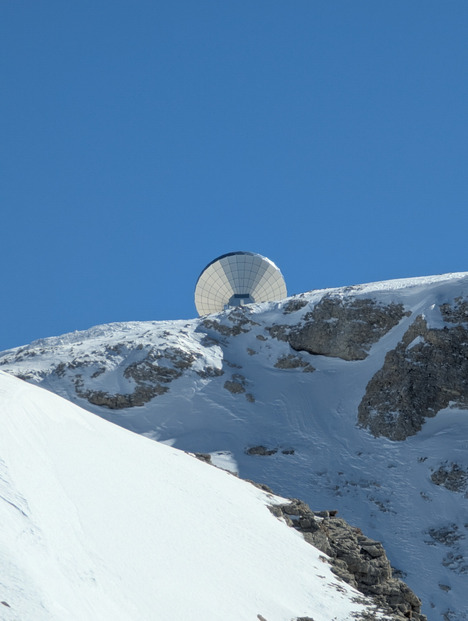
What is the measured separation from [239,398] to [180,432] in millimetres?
4178

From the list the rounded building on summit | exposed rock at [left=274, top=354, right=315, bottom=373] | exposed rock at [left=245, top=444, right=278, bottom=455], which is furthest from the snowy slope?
the rounded building on summit

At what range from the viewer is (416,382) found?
4906 centimetres

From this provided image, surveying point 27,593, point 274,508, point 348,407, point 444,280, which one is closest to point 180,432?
point 348,407

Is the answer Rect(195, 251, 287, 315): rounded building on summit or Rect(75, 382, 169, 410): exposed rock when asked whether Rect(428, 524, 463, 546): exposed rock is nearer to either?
Rect(75, 382, 169, 410): exposed rock

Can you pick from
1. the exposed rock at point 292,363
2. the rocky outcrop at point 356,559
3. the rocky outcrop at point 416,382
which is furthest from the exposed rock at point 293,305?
the rocky outcrop at point 356,559

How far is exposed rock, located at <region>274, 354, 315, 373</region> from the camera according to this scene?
5450cm

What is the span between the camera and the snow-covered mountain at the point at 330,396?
4044cm

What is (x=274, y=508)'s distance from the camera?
2759 centimetres

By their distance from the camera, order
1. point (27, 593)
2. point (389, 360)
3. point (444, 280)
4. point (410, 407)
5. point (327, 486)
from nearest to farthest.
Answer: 1. point (27, 593)
2. point (327, 486)
3. point (410, 407)
4. point (389, 360)
5. point (444, 280)

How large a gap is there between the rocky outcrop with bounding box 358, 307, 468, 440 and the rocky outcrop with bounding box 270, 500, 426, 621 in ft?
63.3

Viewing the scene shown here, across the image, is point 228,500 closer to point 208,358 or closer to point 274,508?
point 274,508

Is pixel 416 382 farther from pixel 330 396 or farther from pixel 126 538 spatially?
pixel 126 538

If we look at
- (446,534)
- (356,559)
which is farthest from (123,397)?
(356,559)

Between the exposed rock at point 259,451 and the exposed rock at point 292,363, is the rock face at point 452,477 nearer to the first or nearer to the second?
the exposed rock at point 259,451
